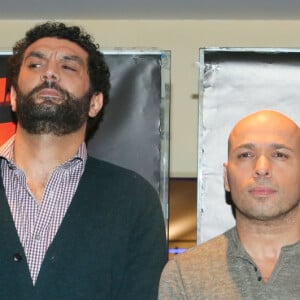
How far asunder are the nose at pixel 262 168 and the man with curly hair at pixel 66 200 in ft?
1.03

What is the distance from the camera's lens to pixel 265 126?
2156 millimetres

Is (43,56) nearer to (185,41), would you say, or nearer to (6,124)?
(6,124)

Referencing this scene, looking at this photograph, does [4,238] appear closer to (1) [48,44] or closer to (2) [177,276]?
(2) [177,276]

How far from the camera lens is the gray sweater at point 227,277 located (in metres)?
1.96

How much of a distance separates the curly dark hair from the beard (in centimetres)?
15

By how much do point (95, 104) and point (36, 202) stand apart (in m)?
0.44

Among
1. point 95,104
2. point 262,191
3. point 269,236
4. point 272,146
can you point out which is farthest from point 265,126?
point 95,104

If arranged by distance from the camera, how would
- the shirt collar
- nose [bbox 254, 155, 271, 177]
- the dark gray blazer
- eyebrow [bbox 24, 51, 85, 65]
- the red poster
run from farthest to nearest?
the red poster
eyebrow [bbox 24, 51, 85, 65]
the shirt collar
nose [bbox 254, 155, 271, 177]
the dark gray blazer

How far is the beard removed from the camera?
2195 mm

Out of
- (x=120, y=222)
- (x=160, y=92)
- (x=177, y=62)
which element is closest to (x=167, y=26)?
(x=177, y=62)

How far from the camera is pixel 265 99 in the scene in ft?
7.96

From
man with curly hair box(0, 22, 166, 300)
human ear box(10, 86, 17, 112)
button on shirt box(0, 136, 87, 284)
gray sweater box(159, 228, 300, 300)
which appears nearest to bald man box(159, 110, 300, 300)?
gray sweater box(159, 228, 300, 300)

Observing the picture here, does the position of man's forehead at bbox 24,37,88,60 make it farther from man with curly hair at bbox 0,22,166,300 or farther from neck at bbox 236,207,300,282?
neck at bbox 236,207,300,282

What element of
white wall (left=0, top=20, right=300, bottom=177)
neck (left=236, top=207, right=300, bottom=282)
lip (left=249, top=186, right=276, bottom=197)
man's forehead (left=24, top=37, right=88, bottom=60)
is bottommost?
neck (left=236, top=207, right=300, bottom=282)
